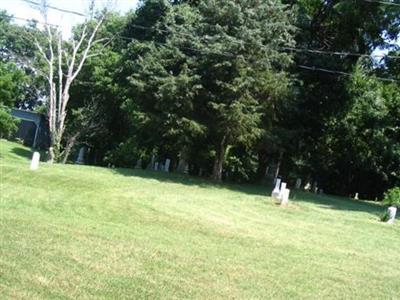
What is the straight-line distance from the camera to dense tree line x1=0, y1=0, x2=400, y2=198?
24016 mm

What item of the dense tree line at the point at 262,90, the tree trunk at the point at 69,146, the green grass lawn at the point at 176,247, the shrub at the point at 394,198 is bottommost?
the green grass lawn at the point at 176,247

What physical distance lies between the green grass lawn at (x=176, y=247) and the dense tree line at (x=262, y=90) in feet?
19.8

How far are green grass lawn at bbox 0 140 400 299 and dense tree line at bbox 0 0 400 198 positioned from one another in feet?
19.8

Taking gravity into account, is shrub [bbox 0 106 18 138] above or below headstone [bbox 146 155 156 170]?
above

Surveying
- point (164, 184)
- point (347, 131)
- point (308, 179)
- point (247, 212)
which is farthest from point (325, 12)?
point (247, 212)

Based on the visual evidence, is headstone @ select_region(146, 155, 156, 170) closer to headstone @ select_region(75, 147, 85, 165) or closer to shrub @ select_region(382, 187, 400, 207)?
headstone @ select_region(75, 147, 85, 165)

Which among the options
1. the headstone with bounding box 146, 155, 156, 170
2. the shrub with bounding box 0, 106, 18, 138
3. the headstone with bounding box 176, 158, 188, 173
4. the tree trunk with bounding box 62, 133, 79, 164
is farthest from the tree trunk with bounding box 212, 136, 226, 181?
the shrub with bounding box 0, 106, 18, 138

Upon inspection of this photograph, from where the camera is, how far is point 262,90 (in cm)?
2464

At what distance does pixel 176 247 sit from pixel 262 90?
15.2 meters

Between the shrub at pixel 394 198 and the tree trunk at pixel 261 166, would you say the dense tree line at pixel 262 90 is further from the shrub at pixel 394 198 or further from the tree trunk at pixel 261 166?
the shrub at pixel 394 198

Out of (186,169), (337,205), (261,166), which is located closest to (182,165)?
(186,169)

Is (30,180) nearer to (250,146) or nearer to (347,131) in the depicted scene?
(250,146)

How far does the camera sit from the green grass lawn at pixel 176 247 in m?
7.54

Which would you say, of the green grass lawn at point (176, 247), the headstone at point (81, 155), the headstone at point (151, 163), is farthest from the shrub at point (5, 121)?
the green grass lawn at point (176, 247)
